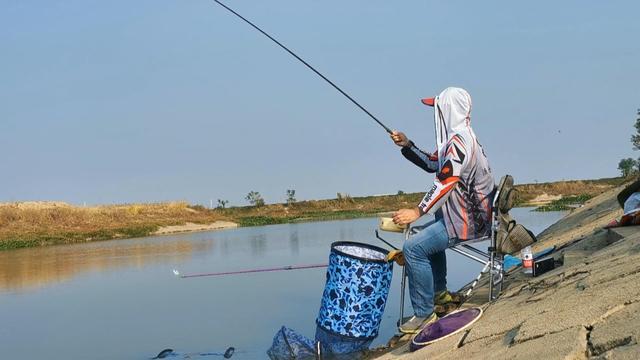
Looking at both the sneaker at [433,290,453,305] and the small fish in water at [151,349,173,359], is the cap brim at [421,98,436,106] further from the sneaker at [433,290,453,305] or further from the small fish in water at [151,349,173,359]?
the small fish in water at [151,349,173,359]

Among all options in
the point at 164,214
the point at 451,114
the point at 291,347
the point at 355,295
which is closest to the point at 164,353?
the point at 291,347

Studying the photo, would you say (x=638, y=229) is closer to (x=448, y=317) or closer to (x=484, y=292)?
(x=484, y=292)

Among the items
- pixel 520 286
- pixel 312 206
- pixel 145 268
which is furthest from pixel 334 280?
pixel 312 206

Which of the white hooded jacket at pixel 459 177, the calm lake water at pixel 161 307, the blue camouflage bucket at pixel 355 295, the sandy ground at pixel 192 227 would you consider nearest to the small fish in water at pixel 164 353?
the calm lake water at pixel 161 307

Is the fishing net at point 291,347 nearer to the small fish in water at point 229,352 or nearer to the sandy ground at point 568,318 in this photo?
the small fish in water at point 229,352

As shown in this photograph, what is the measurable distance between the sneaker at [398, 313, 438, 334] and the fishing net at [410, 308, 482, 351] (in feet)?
1.81

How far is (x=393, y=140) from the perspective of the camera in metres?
5.70

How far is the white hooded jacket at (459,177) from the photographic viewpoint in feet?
16.4

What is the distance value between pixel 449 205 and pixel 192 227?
3097 centimetres

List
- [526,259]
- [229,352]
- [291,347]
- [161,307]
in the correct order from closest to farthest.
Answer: [291,347] < [526,259] < [229,352] < [161,307]

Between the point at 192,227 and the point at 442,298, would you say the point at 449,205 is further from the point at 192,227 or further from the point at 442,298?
the point at 192,227

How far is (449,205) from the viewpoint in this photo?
5.09 metres

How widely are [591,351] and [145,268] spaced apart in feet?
38.9

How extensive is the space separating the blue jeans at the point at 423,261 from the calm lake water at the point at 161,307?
38.3 inches
